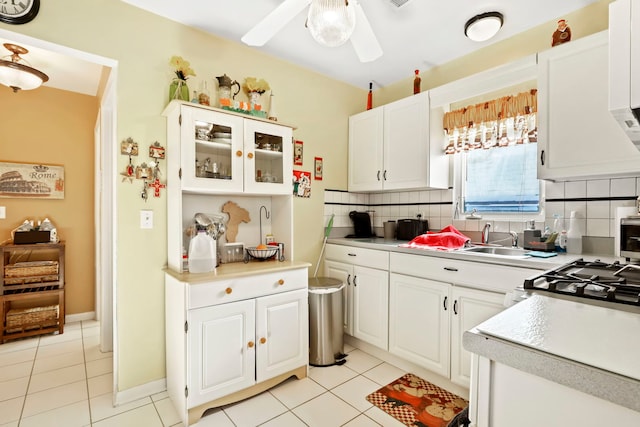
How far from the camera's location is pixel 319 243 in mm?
3045

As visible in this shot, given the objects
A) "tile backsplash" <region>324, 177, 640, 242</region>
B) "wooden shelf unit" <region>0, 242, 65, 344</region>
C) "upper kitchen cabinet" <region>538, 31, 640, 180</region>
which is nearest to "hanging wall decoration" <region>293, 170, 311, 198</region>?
"tile backsplash" <region>324, 177, 640, 242</region>

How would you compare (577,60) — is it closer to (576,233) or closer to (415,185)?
(576,233)

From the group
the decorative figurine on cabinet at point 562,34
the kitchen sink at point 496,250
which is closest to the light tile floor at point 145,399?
the kitchen sink at point 496,250

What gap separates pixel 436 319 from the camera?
2123 millimetres

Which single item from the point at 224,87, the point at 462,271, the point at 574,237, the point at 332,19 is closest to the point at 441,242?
the point at 462,271

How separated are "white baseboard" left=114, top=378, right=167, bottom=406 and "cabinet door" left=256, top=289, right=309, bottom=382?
712 millimetres

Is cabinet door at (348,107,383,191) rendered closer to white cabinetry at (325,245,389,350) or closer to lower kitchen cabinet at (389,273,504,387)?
white cabinetry at (325,245,389,350)

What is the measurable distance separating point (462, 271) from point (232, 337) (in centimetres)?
153

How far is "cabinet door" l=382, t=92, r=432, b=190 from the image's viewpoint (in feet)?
8.63

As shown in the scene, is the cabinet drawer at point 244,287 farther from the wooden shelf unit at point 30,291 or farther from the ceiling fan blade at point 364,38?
the wooden shelf unit at point 30,291

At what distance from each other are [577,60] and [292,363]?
2.65m

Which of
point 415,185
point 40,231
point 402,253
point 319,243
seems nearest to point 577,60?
point 415,185

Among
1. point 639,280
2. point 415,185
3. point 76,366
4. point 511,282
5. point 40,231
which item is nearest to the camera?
point 639,280

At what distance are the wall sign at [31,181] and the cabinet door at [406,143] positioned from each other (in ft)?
11.4
